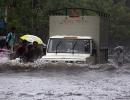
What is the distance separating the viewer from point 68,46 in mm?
25344

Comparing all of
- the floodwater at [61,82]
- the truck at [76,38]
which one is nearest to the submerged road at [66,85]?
the floodwater at [61,82]

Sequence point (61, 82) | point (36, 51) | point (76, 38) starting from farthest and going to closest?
point (36, 51), point (76, 38), point (61, 82)

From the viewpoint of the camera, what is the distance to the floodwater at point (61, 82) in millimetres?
14711

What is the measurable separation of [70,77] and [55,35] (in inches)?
303

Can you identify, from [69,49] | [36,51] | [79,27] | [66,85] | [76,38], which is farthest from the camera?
[79,27]

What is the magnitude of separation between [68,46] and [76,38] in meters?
0.84

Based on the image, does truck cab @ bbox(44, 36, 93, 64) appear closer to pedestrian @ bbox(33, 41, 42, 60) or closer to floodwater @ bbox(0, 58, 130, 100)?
floodwater @ bbox(0, 58, 130, 100)

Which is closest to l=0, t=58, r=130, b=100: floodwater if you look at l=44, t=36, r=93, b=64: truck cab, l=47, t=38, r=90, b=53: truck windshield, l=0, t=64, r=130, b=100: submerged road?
l=0, t=64, r=130, b=100: submerged road

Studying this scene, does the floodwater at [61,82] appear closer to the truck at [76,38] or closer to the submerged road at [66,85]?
the submerged road at [66,85]

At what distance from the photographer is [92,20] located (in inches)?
1123

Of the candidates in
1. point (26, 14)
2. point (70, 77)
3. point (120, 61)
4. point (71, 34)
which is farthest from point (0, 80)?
point (26, 14)

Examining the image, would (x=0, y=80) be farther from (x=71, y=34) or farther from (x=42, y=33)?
(x=42, y=33)

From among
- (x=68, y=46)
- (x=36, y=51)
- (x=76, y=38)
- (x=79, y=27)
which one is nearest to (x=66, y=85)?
(x=68, y=46)

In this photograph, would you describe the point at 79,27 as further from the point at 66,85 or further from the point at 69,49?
the point at 66,85
